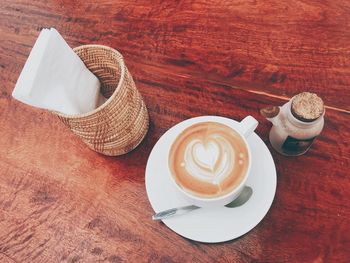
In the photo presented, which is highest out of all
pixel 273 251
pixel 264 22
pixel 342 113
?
pixel 264 22

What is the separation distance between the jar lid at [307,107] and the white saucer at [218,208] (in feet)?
0.36

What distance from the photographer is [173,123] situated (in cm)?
→ 75

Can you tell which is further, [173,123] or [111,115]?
[173,123]

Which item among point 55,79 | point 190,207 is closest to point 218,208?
point 190,207

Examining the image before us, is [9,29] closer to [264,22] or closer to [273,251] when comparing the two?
[264,22]

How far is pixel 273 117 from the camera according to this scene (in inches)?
25.6

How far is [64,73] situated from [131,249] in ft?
1.11

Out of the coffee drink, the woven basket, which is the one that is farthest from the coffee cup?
the woven basket

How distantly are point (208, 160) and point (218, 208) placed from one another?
100 millimetres

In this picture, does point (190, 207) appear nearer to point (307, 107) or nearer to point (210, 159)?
point (210, 159)

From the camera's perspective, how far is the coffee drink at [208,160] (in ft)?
1.90

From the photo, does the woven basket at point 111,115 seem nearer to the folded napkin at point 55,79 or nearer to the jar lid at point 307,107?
the folded napkin at point 55,79

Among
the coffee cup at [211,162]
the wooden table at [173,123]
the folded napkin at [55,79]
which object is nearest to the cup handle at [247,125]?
the coffee cup at [211,162]

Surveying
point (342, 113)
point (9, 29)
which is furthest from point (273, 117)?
point (9, 29)
